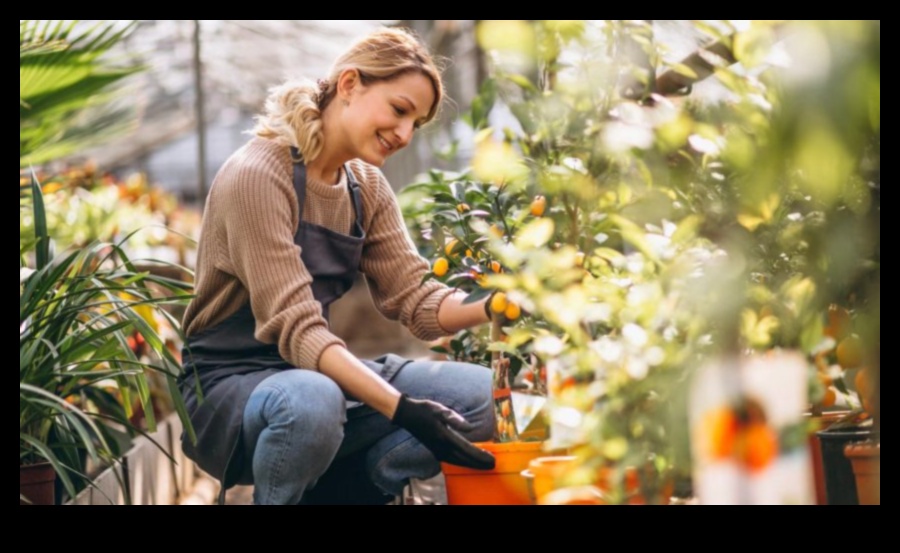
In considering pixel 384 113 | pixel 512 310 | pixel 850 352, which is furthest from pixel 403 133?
pixel 850 352

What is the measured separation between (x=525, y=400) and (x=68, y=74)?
1.21 metres

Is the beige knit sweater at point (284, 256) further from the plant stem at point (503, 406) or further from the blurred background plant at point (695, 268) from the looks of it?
the blurred background plant at point (695, 268)

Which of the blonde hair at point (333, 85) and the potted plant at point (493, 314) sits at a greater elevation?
the blonde hair at point (333, 85)

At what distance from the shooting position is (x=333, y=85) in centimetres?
200

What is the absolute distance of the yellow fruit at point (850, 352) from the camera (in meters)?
1.31

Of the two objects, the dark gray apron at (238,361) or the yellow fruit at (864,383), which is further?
the dark gray apron at (238,361)

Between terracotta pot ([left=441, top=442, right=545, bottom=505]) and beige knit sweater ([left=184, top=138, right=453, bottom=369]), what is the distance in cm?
31

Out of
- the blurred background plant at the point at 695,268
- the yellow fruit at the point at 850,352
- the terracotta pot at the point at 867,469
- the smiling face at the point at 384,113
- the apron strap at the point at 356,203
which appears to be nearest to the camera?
the blurred background plant at the point at 695,268

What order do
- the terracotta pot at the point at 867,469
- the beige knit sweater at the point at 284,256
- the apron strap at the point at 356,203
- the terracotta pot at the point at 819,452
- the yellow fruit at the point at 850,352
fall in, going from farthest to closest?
1. the apron strap at the point at 356,203
2. the beige knit sweater at the point at 284,256
3. the terracotta pot at the point at 819,452
4. the terracotta pot at the point at 867,469
5. the yellow fruit at the point at 850,352

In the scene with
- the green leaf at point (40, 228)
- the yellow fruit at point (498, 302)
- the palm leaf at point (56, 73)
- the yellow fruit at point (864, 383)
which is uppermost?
the palm leaf at point (56, 73)

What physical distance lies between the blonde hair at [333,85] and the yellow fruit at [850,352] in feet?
3.00

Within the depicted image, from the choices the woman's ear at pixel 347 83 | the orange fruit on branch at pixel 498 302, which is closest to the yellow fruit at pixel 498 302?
the orange fruit on branch at pixel 498 302

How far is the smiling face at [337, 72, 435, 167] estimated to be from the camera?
1.91 meters
